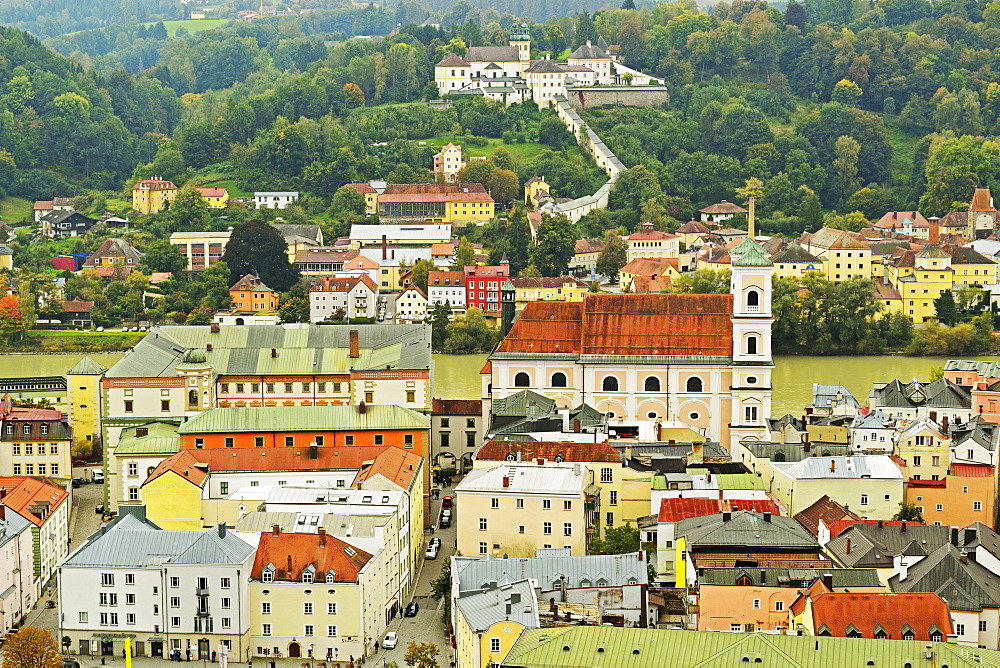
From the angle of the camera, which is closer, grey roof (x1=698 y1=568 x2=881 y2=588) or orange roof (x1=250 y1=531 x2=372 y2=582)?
grey roof (x1=698 y1=568 x2=881 y2=588)

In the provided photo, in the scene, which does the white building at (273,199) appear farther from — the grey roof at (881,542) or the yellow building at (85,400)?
the grey roof at (881,542)

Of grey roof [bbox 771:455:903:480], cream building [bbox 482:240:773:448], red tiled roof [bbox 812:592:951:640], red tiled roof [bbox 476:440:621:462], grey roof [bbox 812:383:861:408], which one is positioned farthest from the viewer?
grey roof [bbox 812:383:861:408]

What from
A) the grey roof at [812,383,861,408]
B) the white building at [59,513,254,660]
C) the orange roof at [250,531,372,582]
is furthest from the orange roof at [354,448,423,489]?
the grey roof at [812,383,861,408]

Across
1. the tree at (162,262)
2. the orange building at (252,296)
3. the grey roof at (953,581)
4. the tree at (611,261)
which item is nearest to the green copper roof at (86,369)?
the grey roof at (953,581)

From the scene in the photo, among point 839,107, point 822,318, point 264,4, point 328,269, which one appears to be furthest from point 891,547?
point 264,4

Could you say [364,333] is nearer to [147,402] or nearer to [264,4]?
[147,402]

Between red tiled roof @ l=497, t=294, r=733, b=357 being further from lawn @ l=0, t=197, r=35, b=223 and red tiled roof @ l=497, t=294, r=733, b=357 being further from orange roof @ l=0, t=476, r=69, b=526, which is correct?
lawn @ l=0, t=197, r=35, b=223

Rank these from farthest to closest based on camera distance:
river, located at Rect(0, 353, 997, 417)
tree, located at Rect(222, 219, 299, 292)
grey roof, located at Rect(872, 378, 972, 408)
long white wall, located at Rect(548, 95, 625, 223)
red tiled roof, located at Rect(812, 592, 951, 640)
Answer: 1. long white wall, located at Rect(548, 95, 625, 223)
2. tree, located at Rect(222, 219, 299, 292)
3. river, located at Rect(0, 353, 997, 417)
4. grey roof, located at Rect(872, 378, 972, 408)
5. red tiled roof, located at Rect(812, 592, 951, 640)
